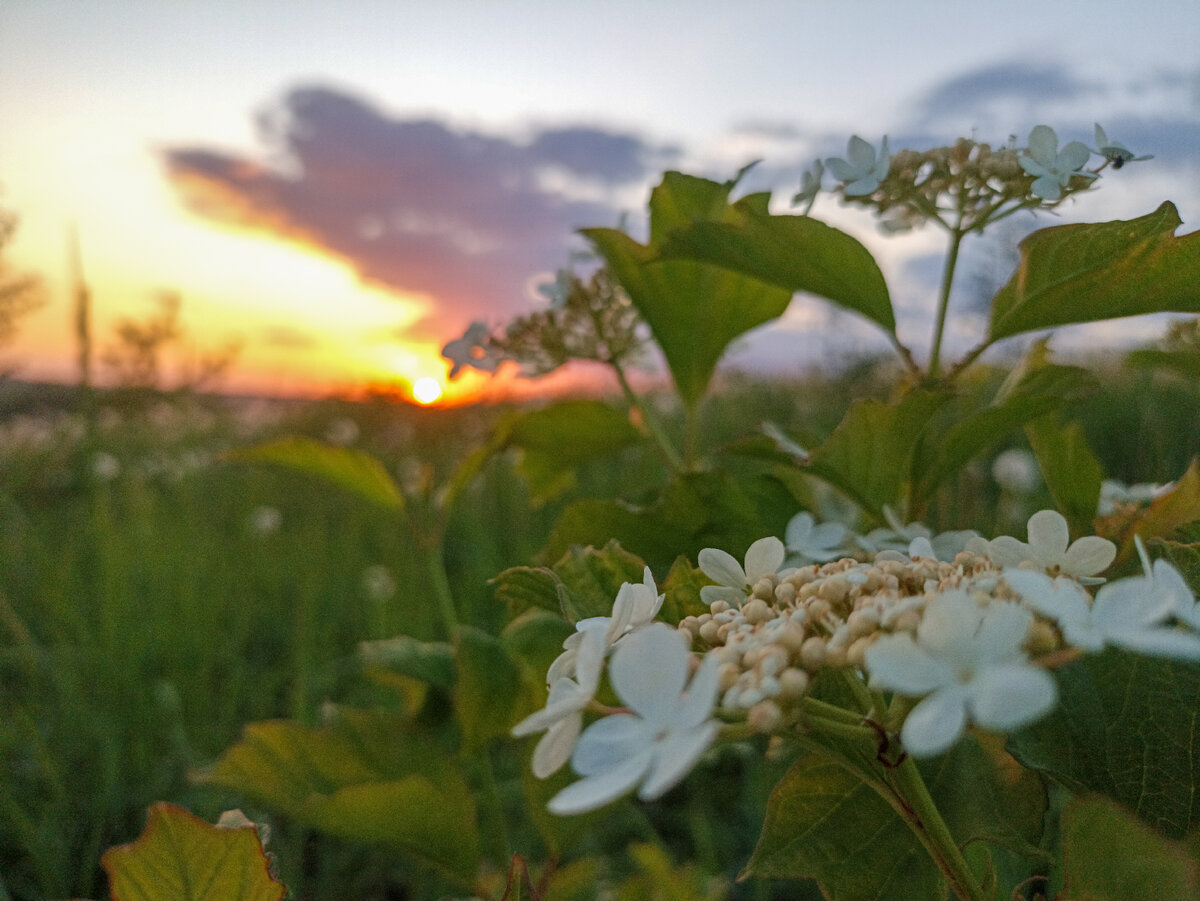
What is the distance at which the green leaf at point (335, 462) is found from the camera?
2.75ft

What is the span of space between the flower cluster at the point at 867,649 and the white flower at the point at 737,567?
0.02 metres

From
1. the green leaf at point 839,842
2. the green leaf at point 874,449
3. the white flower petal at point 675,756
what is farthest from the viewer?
the green leaf at point 874,449

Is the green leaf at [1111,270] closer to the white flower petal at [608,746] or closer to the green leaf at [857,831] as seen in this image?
the green leaf at [857,831]

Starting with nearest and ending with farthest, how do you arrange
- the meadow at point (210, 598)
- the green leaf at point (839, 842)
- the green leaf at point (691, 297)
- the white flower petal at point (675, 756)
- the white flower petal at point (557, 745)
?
the white flower petal at point (675, 756), the white flower petal at point (557, 745), the green leaf at point (839, 842), the green leaf at point (691, 297), the meadow at point (210, 598)

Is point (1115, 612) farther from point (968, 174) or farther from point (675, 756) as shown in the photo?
point (968, 174)

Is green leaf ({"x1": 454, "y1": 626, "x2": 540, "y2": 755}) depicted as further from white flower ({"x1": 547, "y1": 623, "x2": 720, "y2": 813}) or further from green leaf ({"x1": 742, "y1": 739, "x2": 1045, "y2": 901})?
white flower ({"x1": 547, "y1": 623, "x2": 720, "y2": 813})

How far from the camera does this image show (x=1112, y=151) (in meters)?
0.56

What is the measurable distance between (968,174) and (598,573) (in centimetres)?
39

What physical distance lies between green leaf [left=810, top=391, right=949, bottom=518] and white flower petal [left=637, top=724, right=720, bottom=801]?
33 centimetres

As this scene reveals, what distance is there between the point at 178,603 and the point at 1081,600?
5.89ft

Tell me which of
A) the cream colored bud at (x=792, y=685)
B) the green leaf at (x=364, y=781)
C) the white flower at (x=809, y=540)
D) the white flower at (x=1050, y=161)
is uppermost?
the white flower at (x=1050, y=161)

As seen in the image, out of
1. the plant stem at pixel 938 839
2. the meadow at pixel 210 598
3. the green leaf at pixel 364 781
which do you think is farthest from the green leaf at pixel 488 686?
the plant stem at pixel 938 839

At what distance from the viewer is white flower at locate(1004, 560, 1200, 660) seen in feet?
0.93

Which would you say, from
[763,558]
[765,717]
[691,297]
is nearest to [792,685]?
[765,717]
